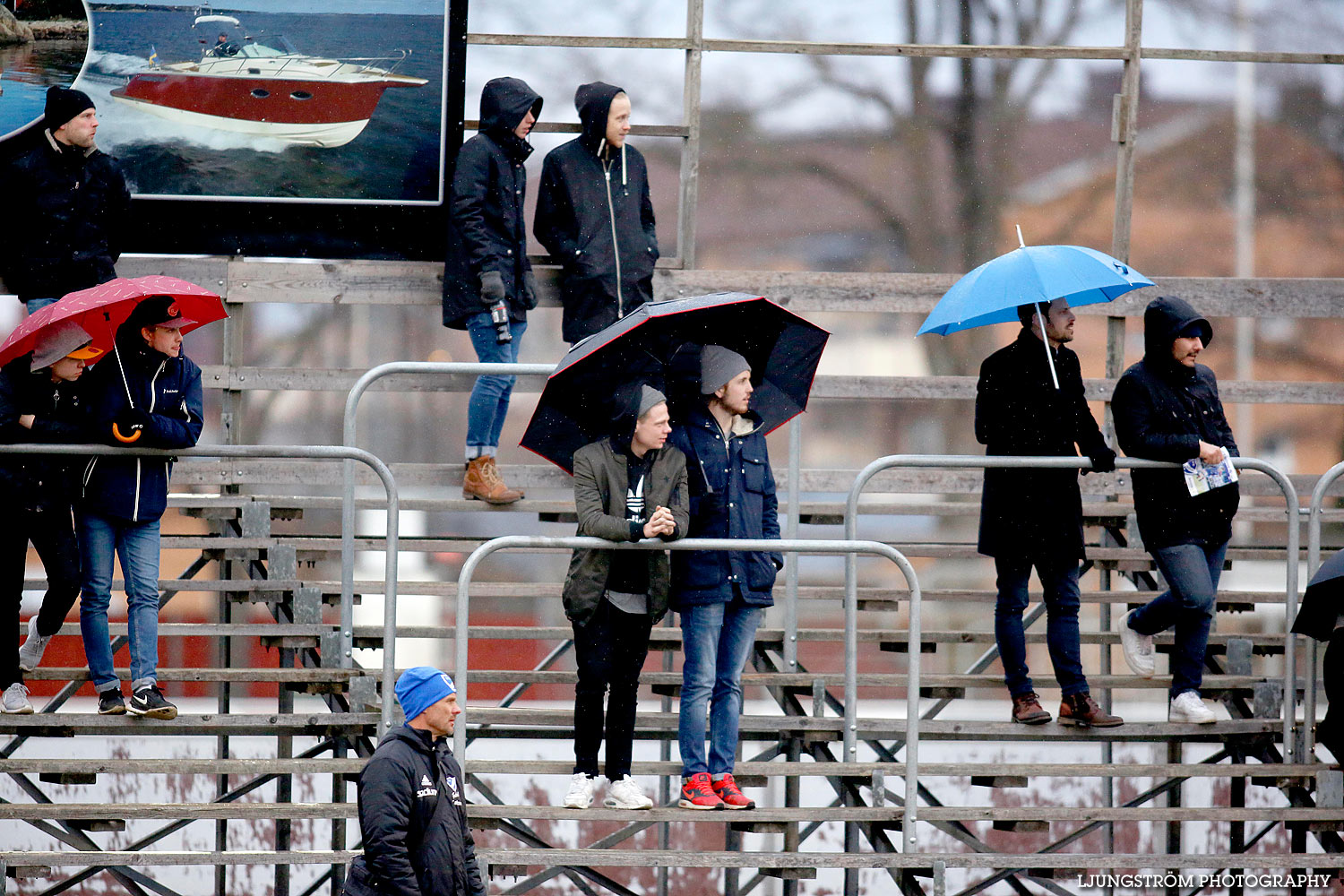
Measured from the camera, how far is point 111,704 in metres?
6.38

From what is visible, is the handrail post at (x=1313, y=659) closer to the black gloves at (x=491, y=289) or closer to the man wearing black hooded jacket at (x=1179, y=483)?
the man wearing black hooded jacket at (x=1179, y=483)

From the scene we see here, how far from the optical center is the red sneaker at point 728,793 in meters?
6.15

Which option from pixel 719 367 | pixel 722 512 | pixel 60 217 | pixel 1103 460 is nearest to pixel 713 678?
pixel 722 512

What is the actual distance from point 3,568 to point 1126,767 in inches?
187

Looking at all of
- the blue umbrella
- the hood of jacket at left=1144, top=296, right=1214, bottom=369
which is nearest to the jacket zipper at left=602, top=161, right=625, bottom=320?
the blue umbrella

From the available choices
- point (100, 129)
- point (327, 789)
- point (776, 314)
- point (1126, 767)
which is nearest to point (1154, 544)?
point (1126, 767)

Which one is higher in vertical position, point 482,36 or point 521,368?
point 482,36

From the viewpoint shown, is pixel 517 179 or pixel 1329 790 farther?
pixel 517 179

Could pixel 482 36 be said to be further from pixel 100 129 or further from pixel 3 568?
pixel 3 568

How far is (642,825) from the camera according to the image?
21.9 feet

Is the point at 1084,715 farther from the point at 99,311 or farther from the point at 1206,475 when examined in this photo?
the point at 99,311

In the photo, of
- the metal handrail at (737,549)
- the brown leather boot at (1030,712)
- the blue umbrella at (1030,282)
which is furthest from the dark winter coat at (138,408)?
the brown leather boot at (1030,712)

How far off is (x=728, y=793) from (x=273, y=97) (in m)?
4.83

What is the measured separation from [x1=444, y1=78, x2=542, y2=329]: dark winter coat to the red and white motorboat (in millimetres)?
953
